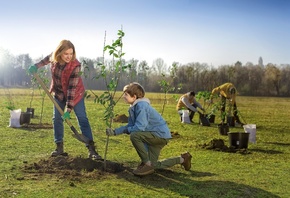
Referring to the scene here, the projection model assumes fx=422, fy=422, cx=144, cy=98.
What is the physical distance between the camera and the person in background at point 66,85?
615 cm

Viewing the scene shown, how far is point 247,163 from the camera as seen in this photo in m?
7.40

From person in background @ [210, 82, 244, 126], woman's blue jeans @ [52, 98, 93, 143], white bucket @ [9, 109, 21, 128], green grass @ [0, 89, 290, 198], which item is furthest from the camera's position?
person in background @ [210, 82, 244, 126]

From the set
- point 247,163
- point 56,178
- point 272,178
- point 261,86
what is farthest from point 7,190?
point 261,86

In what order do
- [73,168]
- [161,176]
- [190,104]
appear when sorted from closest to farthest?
[161,176] < [73,168] < [190,104]

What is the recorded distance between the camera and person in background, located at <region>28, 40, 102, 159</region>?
6.15 meters

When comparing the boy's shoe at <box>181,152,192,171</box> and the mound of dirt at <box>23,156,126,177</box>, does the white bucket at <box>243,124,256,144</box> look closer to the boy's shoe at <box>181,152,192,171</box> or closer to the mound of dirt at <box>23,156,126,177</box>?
the boy's shoe at <box>181,152,192,171</box>

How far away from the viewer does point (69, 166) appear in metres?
6.11

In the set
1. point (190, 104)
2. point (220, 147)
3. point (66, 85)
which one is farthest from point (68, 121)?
point (190, 104)

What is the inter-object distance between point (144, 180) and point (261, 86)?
61695 mm

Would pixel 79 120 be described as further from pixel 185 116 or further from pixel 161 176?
pixel 185 116

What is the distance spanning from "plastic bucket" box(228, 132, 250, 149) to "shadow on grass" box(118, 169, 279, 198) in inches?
121

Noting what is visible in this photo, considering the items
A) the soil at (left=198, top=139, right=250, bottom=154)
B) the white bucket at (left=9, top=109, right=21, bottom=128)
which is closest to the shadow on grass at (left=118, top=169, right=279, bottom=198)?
the soil at (left=198, top=139, right=250, bottom=154)

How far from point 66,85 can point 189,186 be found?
2456 millimetres

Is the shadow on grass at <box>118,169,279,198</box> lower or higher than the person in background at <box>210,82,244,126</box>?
lower
